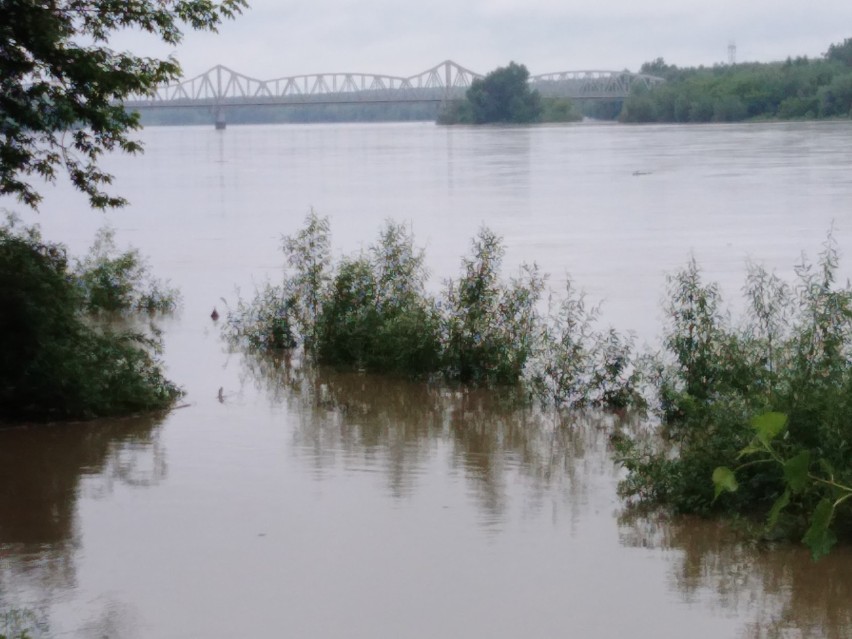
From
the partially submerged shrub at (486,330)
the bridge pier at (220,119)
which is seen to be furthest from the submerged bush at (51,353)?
the bridge pier at (220,119)

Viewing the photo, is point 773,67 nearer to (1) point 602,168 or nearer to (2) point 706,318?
(1) point 602,168

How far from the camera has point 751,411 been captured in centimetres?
890

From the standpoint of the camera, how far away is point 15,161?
10797 millimetres

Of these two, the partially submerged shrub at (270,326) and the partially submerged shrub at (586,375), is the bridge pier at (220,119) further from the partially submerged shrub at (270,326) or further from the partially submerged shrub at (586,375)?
the partially submerged shrub at (586,375)

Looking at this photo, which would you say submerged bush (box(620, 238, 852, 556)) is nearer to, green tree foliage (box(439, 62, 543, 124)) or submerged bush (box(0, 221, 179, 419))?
submerged bush (box(0, 221, 179, 419))

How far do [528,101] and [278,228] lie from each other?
109m

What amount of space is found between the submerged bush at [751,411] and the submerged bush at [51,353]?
463 centimetres

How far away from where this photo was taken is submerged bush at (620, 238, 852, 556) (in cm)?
817

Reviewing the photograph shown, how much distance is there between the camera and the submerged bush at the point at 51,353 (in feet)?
35.7

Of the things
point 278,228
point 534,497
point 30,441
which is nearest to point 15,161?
point 30,441

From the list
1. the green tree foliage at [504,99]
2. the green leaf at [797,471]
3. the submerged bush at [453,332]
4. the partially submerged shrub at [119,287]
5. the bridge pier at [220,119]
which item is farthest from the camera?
the bridge pier at [220,119]

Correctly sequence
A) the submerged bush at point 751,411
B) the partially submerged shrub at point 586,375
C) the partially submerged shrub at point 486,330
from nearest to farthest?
1. the submerged bush at point 751,411
2. the partially submerged shrub at point 586,375
3. the partially submerged shrub at point 486,330

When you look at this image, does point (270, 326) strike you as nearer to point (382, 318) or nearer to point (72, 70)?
point (382, 318)

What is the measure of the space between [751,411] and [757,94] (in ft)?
367
